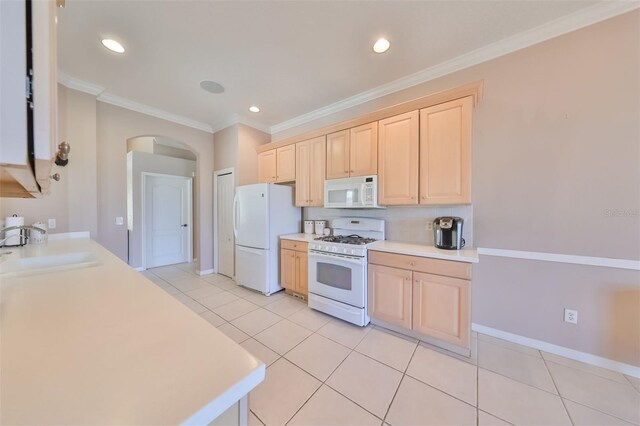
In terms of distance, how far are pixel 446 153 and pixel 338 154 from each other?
4.13 feet

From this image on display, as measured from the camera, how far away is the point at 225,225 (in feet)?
13.3

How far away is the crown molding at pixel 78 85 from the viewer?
102 inches

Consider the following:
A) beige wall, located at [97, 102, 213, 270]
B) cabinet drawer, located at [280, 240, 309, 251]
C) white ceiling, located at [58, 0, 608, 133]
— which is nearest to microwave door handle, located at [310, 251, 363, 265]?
cabinet drawer, located at [280, 240, 309, 251]

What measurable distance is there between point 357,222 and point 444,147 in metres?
1.32

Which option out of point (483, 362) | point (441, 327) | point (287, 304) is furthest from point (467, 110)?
point (287, 304)

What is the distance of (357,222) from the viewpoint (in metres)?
2.98

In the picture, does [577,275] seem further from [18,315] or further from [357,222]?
[18,315]

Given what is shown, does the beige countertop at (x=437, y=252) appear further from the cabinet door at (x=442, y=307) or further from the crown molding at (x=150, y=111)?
the crown molding at (x=150, y=111)

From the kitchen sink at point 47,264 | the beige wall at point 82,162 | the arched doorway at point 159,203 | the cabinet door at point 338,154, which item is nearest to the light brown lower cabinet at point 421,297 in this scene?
the cabinet door at point 338,154

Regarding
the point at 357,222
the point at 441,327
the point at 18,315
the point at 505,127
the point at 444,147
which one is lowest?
the point at 441,327

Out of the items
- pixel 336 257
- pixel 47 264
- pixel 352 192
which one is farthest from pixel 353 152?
pixel 47 264

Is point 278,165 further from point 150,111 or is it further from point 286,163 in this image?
point 150,111

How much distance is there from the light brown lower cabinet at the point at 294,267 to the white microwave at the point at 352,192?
29.0 inches

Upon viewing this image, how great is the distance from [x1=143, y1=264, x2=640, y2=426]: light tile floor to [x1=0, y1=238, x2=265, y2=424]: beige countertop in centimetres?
116
